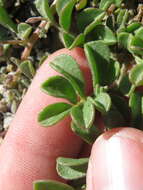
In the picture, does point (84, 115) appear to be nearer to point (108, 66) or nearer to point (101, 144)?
point (101, 144)

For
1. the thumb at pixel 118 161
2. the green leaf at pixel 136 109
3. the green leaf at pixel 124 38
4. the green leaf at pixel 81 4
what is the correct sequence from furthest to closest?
the green leaf at pixel 81 4 → the green leaf at pixel 124 38 → the green leaf at pixel 136 109 → the thumb at pixel 118 161

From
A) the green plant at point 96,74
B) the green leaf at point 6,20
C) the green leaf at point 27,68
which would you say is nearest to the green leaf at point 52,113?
the green plant at point 96,74

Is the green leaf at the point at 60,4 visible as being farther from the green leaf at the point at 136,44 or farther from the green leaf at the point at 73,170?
the green leaf at the point at 73,170

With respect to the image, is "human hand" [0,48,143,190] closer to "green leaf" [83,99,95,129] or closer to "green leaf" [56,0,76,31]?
"green leaf" [56,0,76,31]

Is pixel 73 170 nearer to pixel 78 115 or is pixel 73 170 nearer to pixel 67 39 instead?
pixel 78 115

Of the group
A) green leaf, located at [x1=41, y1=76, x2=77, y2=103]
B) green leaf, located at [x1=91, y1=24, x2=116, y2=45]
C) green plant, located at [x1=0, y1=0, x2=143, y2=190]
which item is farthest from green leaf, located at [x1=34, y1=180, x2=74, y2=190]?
green leaf, located at [x1=91, y1=24, x2=116, y2=45]
